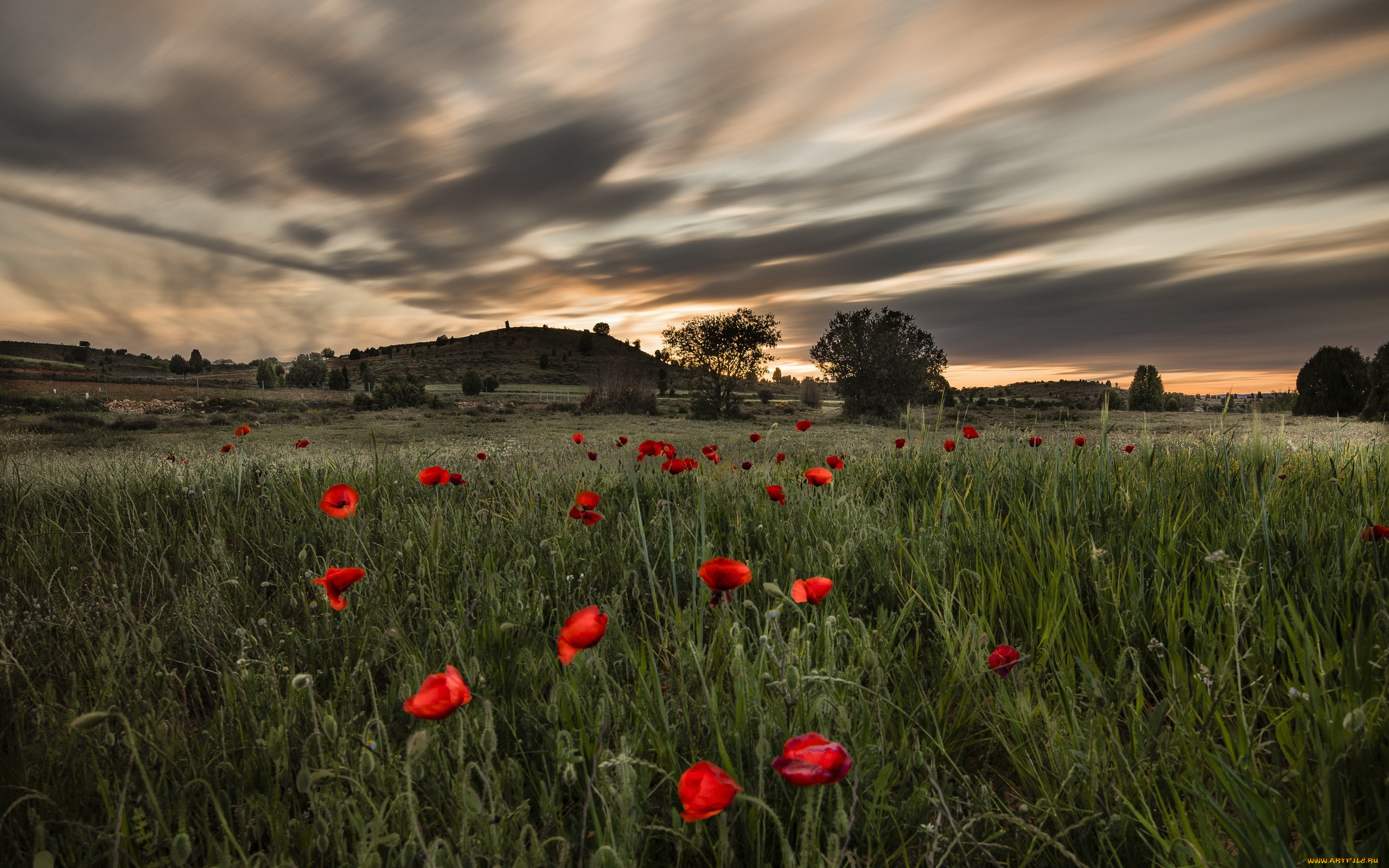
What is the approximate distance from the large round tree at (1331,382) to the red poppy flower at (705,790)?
117 ft

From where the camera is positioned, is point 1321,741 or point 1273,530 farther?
point 1273,530

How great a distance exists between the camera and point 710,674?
74.5 inches

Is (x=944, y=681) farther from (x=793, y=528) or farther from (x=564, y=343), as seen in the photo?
(x=564, y=343)

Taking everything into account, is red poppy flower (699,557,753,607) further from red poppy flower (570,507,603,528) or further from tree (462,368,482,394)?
tree (462,368,482,394)

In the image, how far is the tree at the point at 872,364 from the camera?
111ft

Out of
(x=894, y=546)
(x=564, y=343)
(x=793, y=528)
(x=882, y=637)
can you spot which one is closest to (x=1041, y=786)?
(x=882, y=637)

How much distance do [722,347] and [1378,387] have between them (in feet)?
97.3

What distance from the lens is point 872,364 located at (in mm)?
34094

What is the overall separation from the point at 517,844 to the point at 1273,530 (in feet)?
10.5

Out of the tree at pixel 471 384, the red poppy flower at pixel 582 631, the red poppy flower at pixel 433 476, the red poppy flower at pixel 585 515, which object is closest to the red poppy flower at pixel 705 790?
the red poppy flower at pixel 582 631

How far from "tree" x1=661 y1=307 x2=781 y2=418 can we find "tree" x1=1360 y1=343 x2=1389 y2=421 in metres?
27.6

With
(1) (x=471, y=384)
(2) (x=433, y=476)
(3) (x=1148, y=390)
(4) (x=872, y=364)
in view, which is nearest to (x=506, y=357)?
(1) (x=471, y=384)

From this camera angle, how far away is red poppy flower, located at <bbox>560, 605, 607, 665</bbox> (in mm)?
1251

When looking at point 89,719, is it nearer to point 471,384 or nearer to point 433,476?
point 433,476
